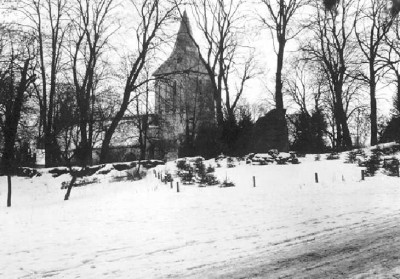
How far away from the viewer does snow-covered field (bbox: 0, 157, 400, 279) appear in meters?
5.57

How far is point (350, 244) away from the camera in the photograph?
21.3ft

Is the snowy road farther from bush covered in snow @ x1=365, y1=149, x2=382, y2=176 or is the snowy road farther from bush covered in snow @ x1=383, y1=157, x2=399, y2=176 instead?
bush covered in snow @ x1=365, y1=149, x2=382, y2=176

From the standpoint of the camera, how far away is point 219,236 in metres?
7.69

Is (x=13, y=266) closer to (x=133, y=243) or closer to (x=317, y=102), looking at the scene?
(x=133, y=243)

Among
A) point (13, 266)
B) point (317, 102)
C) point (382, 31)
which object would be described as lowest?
point (13, 266)

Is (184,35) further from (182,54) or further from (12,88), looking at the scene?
(12,88)

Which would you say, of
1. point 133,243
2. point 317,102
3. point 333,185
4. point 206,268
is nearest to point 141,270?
point 206,268

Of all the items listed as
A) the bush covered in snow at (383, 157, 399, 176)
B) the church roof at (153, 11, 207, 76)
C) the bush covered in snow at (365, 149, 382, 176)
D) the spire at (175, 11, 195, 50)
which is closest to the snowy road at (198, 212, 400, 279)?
the bush covered in snow at (383, 157, 399, 176)

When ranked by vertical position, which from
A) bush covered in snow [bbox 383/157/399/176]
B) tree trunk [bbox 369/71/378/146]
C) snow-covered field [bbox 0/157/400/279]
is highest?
tree trunk [bbox 369/71/378/146]

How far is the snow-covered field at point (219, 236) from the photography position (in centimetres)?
557

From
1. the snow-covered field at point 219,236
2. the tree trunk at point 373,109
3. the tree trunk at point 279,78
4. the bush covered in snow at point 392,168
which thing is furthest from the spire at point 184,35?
the snow-covered field at point 219,236

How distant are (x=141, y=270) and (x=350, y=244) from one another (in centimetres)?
322

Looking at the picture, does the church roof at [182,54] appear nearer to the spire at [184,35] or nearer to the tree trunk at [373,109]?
the spire at [184,35]

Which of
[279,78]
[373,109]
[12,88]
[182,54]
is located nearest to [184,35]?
[182,54]
